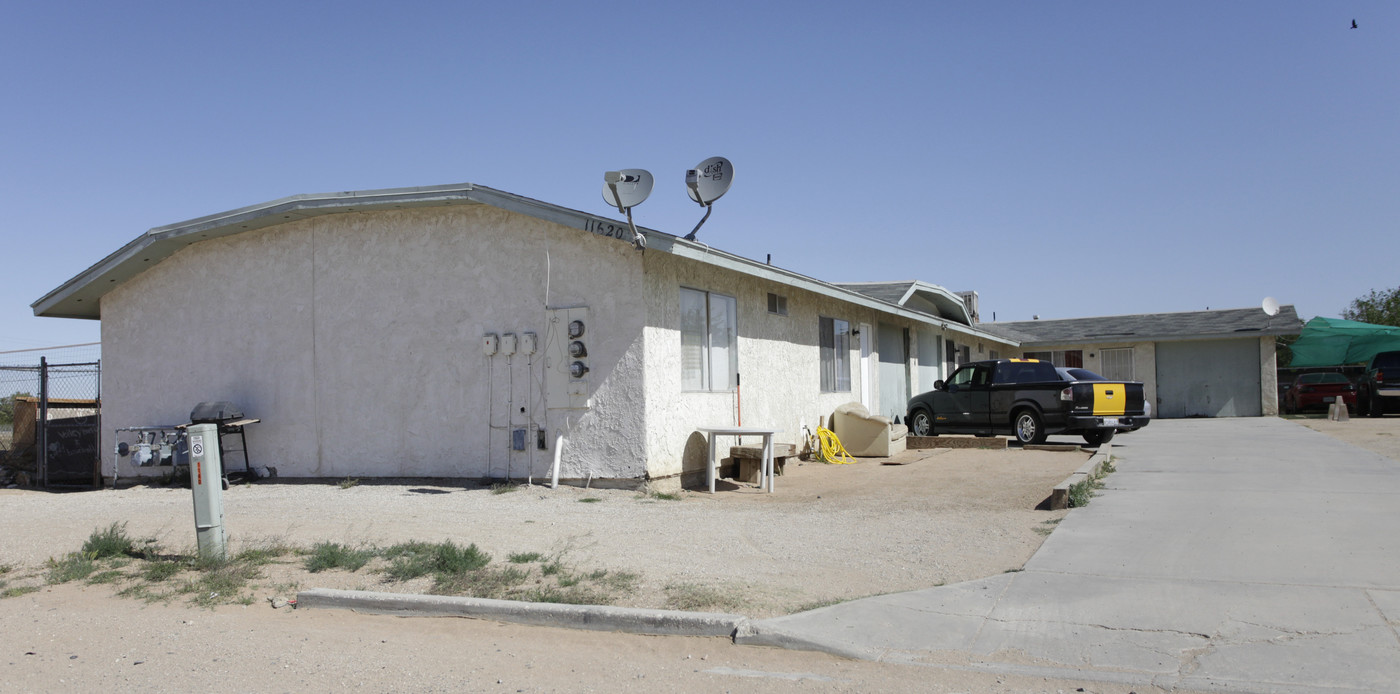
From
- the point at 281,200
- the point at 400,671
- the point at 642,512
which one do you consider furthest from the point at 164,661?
the point at 281,200

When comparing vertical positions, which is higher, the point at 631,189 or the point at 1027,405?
the point at 631,189

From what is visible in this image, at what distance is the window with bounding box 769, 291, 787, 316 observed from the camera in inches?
596

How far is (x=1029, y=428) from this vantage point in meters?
17.5

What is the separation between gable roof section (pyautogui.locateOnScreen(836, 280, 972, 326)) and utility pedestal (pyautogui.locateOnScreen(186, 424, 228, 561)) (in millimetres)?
13318

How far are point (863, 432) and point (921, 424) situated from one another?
3.24m

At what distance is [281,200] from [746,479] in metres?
7.28

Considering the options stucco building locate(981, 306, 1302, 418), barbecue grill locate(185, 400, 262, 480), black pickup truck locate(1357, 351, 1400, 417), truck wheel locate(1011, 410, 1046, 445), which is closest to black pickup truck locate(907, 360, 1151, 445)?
truck wheel locate(1011, 410, 1046, 445)

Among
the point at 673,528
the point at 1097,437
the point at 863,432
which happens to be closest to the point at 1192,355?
the point at 1097,437

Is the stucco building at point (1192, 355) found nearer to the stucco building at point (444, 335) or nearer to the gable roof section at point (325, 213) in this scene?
the gable roof section at point (325, 213)

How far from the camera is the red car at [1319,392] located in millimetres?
29781

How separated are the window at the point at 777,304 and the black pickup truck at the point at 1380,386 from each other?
21603 mm

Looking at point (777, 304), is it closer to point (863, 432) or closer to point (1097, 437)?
point (863, 432)

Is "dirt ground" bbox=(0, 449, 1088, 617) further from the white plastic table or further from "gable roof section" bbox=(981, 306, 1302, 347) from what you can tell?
"gable roof section" bbox=(981, 306, 1302, 347)

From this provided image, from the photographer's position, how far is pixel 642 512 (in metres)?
9.80
